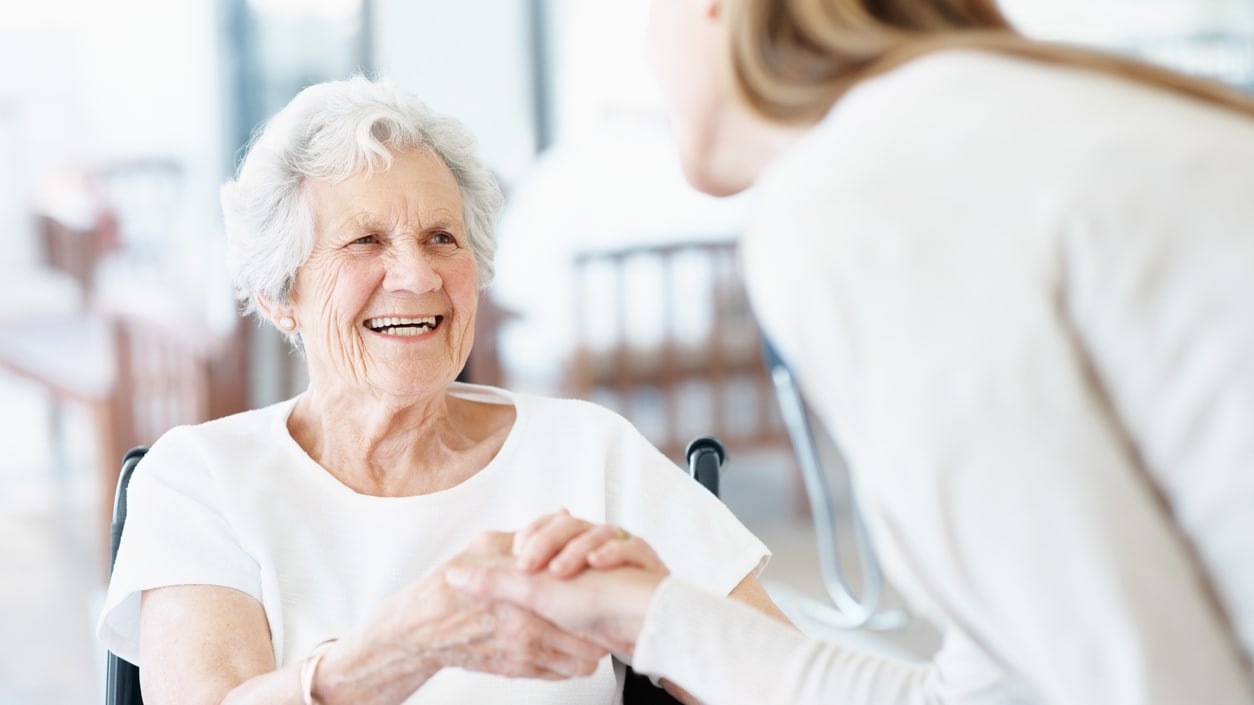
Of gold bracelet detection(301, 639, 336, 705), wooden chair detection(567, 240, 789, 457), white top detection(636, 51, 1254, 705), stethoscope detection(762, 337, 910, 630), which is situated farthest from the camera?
wooden chair detection(567, 240, 789, 457)

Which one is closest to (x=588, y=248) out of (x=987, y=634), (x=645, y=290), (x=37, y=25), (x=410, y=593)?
(x=645, y=290)

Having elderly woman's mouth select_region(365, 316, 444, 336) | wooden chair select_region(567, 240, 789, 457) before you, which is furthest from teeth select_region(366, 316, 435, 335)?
wooden chair select_region(567, 240, 789, 457)

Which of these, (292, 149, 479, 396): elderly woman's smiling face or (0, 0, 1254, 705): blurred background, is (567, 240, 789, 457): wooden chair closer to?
(0, 0, 1254, 705): blurred background

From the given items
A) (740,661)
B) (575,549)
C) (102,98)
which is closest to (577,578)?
(575,549)

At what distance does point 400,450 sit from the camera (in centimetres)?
169

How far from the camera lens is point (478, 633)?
1266mm

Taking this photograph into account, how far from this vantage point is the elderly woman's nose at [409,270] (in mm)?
1668

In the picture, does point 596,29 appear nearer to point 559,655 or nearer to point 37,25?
point 37,25

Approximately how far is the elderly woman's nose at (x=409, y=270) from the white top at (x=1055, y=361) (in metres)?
0.86

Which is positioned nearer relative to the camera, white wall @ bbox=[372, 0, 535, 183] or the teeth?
the teeth

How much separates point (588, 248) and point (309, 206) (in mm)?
2519

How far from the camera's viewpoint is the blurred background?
3871 mm

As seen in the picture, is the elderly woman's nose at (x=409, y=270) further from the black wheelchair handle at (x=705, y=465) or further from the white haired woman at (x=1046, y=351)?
the white haired woman at (x=1046, y=351)

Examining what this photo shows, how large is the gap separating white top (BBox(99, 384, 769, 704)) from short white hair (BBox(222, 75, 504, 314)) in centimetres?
19
